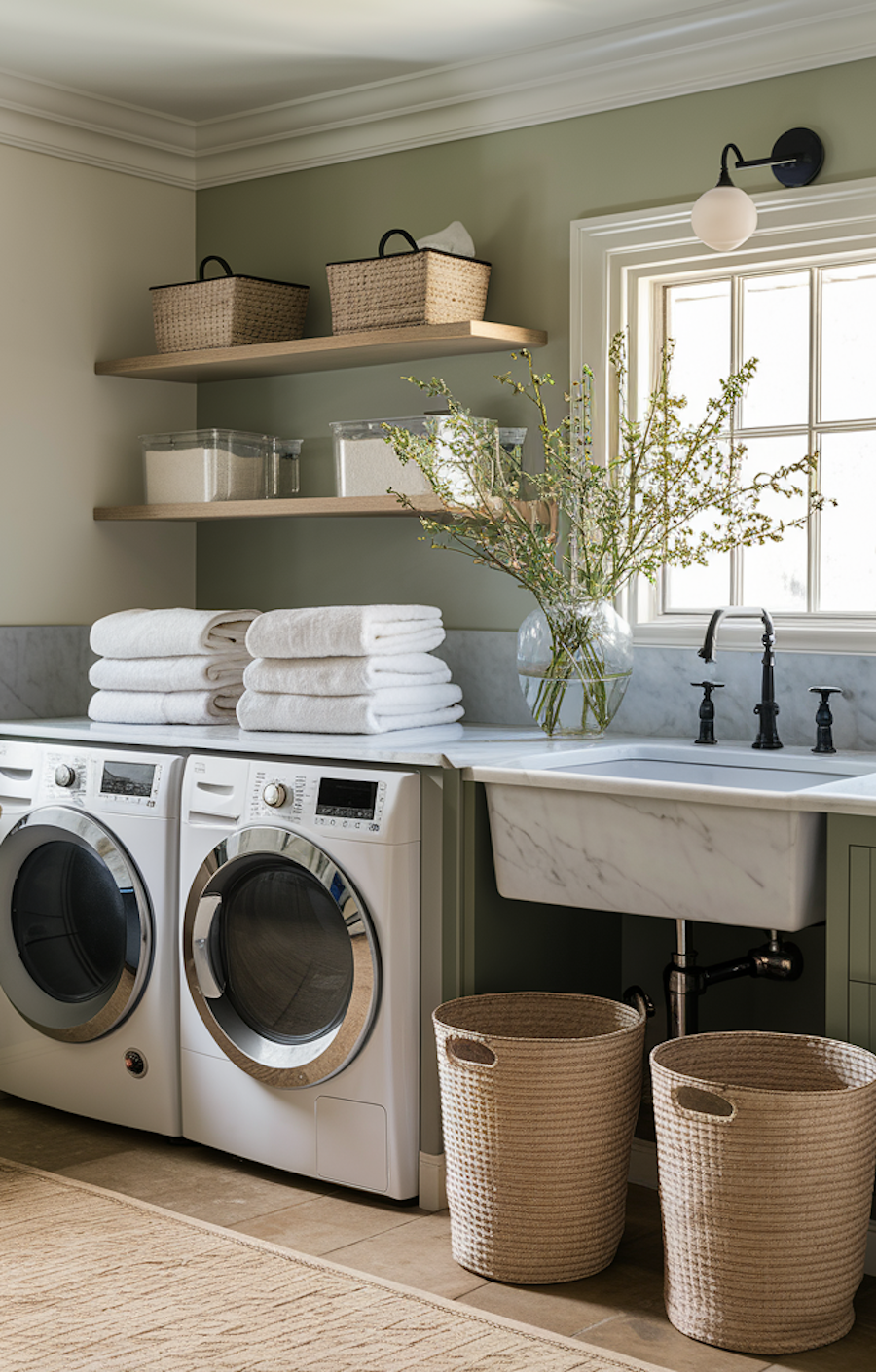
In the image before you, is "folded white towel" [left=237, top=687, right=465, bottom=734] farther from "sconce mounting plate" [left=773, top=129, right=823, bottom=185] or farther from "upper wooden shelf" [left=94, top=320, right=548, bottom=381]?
"sconce mounting plate" [left=773, top=129, right=823, bottom=185]

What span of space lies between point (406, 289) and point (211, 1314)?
2164 millimetres

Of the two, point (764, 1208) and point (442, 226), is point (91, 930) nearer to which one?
point (764, 1208)

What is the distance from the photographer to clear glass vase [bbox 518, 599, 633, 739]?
3.14m

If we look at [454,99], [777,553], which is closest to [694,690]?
[777,553]

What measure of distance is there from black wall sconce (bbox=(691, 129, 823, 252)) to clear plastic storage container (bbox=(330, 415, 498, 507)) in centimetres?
65

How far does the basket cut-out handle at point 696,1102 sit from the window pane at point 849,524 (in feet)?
3.85

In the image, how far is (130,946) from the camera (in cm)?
313

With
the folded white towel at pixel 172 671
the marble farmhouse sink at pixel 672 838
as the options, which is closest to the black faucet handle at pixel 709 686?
the marble farmhouse sink at pixel 672 838

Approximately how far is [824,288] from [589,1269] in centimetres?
200

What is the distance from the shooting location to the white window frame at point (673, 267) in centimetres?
300

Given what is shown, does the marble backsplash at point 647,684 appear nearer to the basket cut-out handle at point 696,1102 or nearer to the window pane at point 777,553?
the window pane at point 777,553

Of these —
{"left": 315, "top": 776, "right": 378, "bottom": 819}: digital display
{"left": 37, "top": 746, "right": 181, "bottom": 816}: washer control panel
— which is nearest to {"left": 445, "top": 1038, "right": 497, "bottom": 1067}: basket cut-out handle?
{"left": 315, "top": 776, "right": 378, "bottom": 819}: digital display

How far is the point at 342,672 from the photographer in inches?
122

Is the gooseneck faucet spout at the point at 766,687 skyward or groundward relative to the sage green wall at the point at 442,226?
groundward
